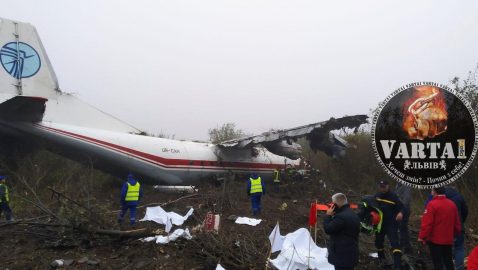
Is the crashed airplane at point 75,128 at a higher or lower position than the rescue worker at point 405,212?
higher

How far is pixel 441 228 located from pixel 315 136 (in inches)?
453

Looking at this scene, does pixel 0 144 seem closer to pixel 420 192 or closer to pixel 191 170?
pixel 191 170

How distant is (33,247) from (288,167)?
1352cm

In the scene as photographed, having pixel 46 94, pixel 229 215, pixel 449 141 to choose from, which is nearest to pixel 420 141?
pixel 449 141

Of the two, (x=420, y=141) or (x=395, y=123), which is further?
(x=395, y=123)

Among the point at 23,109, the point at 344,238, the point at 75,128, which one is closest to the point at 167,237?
the point at 344,238

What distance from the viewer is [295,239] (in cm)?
711

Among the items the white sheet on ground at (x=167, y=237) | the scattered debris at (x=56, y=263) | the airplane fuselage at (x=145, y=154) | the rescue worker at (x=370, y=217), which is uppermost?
the airplane fuselage at (x=145, y=154)

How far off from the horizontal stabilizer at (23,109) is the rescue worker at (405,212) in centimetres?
1001

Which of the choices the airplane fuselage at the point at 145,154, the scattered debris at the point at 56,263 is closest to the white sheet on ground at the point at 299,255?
the scattered debris at the point at 56,263

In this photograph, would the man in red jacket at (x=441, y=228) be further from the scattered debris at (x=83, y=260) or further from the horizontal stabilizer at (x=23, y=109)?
the horizontal stabilizer at (x=23, y=109)

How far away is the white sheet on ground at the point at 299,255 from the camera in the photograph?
6445 mm

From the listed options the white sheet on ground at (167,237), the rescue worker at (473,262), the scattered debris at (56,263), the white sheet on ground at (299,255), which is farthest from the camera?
the white sheet on ground at (167,237)
